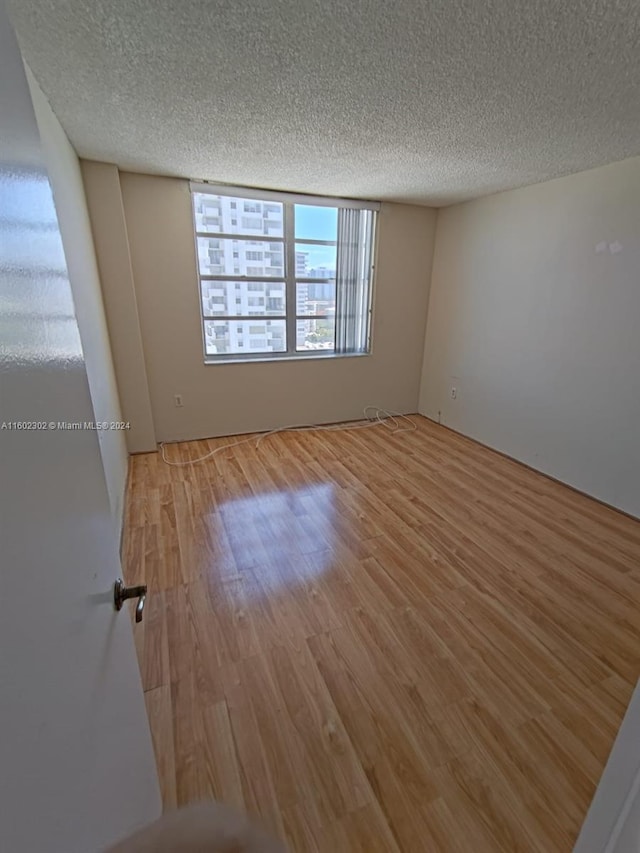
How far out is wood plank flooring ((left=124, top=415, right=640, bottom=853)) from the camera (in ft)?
3.64


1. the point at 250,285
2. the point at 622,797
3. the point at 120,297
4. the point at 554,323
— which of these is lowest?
the point at 622,797

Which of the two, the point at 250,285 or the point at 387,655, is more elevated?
the point at 250,285

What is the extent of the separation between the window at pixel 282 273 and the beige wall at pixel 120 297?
0.62 m

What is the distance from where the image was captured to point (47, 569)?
46 cm

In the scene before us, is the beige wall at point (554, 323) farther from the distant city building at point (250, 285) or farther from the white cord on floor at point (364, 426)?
the distant city building at point (250, 285)

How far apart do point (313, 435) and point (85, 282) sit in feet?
7.76

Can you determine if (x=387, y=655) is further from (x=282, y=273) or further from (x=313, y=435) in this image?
(x=282, y=273)

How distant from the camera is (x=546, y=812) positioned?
1085 millimetres

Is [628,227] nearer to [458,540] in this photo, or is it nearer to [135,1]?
[458,540]

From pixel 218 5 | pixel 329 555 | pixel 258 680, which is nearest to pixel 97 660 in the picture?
pixel 258 680

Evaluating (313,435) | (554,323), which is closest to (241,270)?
(313,435)

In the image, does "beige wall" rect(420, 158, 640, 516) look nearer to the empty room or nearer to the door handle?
the empty room

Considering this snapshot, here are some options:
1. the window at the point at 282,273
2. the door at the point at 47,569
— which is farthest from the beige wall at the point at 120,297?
the door at the point at 47,569

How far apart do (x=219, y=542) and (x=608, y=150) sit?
3.31 metres
